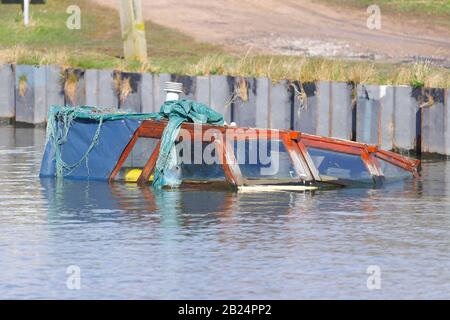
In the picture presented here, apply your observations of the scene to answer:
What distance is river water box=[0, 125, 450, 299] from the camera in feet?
64.4

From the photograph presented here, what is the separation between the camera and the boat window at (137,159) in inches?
1108

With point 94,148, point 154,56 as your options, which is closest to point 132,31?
point 154,56

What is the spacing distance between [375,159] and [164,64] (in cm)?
1437

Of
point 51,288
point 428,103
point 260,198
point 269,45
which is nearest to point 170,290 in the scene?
point 51,288

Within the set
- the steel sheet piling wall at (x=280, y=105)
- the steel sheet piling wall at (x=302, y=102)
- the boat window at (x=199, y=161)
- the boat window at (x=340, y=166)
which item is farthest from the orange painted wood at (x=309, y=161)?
the steel sheet piling wall at (x=280, y=105)

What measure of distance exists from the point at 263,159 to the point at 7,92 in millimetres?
15224

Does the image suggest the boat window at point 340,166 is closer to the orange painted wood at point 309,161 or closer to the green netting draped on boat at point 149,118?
the orange painted wood at point 309,161

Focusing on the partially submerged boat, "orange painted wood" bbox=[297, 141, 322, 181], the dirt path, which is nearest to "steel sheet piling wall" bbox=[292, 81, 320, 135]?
the partially submerged boat

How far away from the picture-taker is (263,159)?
27578mm

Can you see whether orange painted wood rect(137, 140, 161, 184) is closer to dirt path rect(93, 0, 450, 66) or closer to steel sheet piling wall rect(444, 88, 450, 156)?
steel sheet piling wall rect(444, 88, 450, 156)

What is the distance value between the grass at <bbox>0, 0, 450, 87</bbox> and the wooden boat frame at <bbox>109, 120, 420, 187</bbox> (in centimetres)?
662

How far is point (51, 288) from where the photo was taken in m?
19.5

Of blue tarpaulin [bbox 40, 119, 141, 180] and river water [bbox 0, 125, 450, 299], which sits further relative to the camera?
blue tarpaulin [bbox 40, 119, 141, 180]

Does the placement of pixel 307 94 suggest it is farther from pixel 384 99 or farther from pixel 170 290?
pixel 170 290
